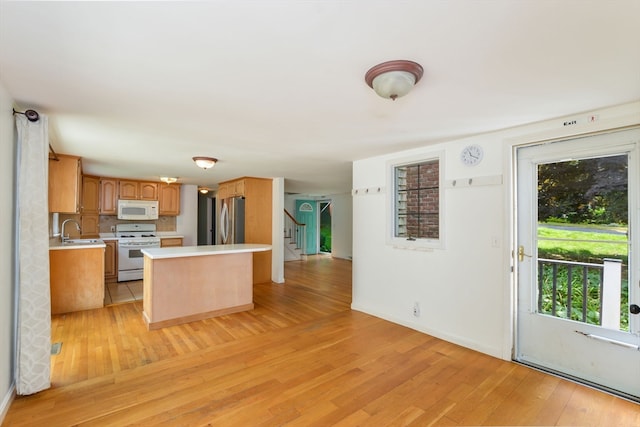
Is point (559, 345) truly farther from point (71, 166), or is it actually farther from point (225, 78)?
point (71, 166)

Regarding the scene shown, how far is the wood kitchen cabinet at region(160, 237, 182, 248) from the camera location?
6.54 m

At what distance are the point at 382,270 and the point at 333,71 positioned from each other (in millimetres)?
2851

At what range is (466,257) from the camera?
310 cm

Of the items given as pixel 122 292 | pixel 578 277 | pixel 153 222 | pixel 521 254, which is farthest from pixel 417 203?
pixel 153 222

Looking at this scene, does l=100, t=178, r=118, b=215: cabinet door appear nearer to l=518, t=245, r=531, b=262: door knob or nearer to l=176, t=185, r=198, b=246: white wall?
l=176, t=185, r=198, b=246: white wall

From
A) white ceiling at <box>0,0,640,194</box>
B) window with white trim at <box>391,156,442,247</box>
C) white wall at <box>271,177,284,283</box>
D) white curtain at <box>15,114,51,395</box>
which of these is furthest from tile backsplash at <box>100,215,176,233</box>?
window with white trim at <box>391,156,442,247</box>

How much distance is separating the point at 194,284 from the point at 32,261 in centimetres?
183

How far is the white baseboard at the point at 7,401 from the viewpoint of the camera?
1908 millimetres

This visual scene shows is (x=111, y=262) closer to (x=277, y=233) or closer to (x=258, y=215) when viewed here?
(x=258, y=215)

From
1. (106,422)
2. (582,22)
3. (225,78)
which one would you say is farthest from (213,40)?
(106,422)

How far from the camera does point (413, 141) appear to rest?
127 inches

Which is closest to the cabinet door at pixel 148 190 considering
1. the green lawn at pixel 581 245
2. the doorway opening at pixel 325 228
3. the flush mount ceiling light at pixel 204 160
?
the flush mount ceiling light at pixel 204 160

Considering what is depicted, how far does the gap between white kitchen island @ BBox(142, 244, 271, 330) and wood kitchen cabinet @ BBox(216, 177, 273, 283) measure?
1.80 meters

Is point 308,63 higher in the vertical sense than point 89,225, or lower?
higher
